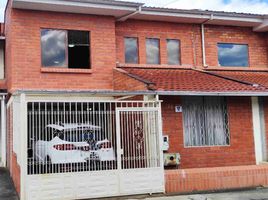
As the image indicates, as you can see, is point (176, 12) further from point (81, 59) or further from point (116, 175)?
point (116, 175)

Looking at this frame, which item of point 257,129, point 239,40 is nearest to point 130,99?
point 257,129

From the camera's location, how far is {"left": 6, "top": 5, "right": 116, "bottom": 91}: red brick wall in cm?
1384

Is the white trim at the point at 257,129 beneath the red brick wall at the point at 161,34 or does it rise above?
beneath

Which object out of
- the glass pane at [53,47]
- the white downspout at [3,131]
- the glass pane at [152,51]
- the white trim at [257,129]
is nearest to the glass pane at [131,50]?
the glass pane at [152,51]

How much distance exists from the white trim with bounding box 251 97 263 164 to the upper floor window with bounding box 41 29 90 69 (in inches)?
242

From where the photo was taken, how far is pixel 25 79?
13.8 meters

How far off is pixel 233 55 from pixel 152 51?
11.4ft

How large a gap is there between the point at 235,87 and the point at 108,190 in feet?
18.6

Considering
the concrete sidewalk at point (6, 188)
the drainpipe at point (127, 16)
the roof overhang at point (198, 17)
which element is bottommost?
the concrete sidewalk at point (6, 188)

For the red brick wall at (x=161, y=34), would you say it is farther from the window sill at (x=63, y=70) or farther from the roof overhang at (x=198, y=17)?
the window sill at (x=63, y=70)

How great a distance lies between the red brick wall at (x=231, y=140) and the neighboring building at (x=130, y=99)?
4 centimetres

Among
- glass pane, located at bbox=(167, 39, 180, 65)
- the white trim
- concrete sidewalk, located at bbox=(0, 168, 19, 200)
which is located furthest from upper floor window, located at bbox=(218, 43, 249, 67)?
concrete sidewalk, located at bbox=(0, 168, 19, 200)

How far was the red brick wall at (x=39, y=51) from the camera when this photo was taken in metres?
13.8

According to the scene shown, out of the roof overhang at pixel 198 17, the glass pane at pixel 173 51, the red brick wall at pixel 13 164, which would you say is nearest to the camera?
the red brick wall at pixel 13 164
